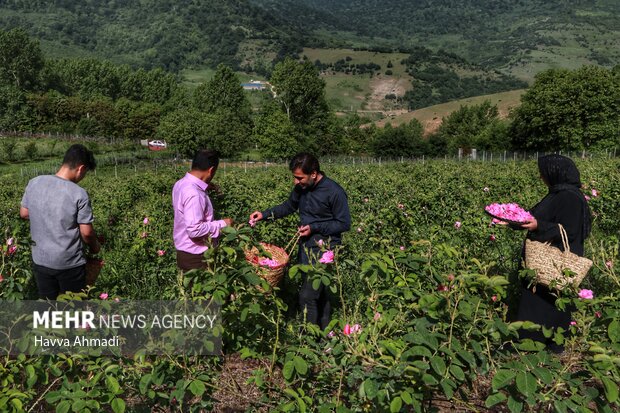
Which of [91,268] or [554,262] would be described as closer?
[554,262]

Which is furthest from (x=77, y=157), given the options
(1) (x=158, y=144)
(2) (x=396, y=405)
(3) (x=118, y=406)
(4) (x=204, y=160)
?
(1) (x=158, y=144)

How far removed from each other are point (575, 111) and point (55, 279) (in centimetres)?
5379

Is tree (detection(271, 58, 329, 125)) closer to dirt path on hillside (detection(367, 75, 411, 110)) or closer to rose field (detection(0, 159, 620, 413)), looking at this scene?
rose field (detection(0, 159, 620, 413))

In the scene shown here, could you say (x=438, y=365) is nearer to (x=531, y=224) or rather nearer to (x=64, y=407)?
(x=64, y=407)

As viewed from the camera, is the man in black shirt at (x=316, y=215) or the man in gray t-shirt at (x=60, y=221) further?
the man in black shirt at (x=316, y=215)

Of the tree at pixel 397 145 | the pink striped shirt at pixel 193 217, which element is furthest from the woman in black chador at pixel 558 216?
the tree at pixel 397 145

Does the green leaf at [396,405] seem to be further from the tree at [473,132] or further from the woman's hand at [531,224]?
the tree at [473,132]

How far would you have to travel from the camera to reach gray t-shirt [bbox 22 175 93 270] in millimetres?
3557

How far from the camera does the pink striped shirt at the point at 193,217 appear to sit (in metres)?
3.71

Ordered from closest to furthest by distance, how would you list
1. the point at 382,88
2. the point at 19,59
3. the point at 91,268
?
the point at 91,268, the point at 19,59, the point at 382,88

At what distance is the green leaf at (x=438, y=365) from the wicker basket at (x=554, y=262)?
1.81m

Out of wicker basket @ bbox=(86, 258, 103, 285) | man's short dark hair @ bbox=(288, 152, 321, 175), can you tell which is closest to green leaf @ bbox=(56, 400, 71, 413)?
wicker basket @ bbox=(86, 258, 103, 285)

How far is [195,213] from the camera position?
372 cm

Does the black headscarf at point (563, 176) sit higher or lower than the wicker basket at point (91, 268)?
higher
